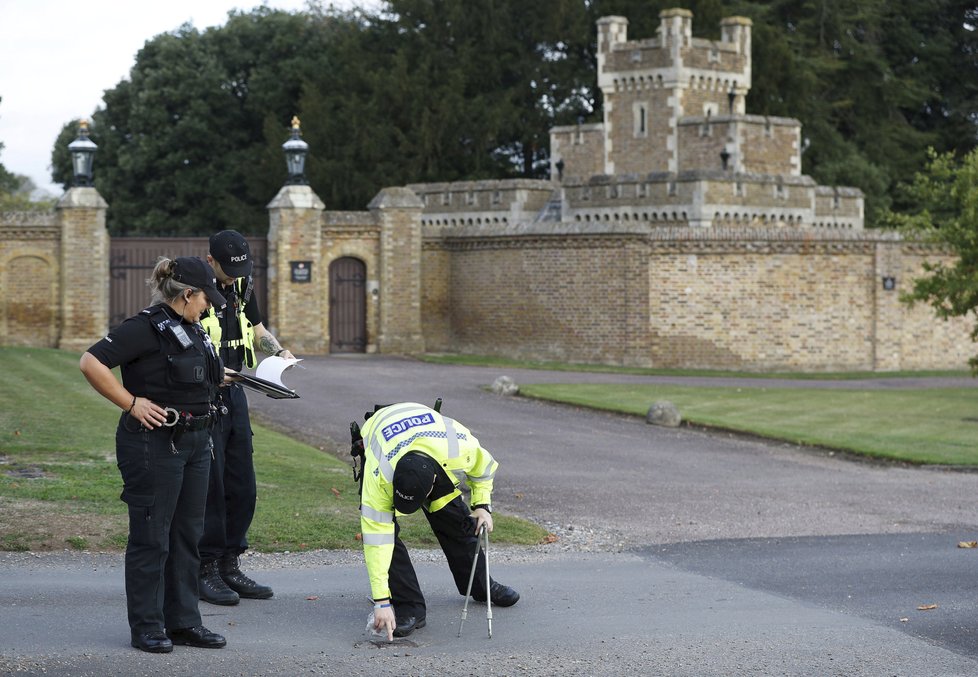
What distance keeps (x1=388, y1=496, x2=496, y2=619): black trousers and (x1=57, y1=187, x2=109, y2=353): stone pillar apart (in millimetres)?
24567

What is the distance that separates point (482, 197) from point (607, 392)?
59.6 feet

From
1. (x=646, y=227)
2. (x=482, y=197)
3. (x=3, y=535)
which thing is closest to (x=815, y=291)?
(x=646, y=227)

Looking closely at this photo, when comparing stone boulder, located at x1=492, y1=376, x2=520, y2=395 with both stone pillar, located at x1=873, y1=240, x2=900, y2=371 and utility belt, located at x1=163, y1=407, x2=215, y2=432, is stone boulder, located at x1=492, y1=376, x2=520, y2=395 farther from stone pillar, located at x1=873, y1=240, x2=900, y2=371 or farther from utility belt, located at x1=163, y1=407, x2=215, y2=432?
utility belt, located at x1=163, y1=407, x2=215, y2=432

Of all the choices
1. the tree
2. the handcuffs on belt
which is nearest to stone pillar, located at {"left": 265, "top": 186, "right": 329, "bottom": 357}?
the tree

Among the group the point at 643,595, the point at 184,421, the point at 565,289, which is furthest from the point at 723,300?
the point at 184,421

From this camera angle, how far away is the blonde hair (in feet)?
23.7

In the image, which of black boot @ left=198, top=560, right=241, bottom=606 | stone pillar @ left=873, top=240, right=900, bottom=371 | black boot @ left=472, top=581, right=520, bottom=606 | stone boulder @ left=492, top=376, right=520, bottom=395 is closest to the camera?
black boot @ left=198, top=560, right=241, bottom=606

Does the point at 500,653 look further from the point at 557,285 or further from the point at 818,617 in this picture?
the point at 557,285

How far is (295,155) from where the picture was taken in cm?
3198

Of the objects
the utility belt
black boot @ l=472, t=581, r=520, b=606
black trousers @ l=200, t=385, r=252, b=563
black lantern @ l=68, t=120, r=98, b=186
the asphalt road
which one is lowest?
the asphalt road

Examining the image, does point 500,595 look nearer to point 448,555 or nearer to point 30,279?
point 448,555

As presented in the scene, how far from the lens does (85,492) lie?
1149 cm

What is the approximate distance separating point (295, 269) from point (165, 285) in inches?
1006

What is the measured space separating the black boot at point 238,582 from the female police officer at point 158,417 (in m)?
1.06
